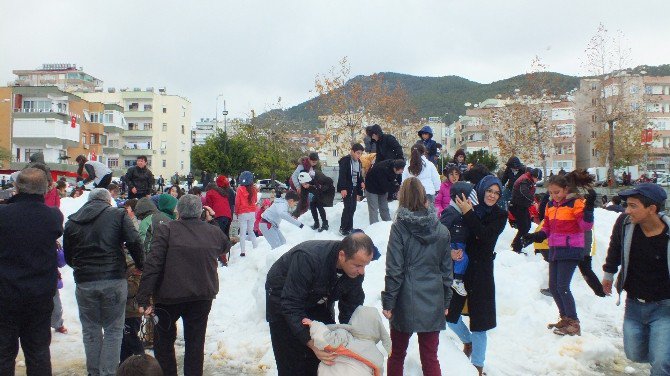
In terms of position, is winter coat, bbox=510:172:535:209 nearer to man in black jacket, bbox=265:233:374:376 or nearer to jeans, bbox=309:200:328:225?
jeans, bbox=309:200:328:225

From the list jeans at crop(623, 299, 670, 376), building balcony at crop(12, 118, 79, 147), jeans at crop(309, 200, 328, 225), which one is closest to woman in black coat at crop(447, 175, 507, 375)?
jeans at crop(623, 299, 670, 376)

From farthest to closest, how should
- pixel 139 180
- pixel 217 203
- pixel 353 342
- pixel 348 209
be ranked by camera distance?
1. pixel 217 203
2. pixel 139 180
3. pixel 348 209
4. pixel 353 342

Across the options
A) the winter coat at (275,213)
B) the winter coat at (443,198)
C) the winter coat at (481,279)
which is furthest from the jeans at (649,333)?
the winter coat at (275,213)

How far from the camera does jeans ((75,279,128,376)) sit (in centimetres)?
545

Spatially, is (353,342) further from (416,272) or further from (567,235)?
(567,235)

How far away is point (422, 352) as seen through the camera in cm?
520

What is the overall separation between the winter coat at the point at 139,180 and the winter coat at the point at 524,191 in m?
7.36

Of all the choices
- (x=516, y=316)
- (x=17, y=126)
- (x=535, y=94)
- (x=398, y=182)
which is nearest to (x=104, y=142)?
(x=17, y=126)

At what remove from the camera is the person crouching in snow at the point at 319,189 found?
1262 centimetres

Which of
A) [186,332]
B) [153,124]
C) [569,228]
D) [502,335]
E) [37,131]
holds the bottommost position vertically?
[502,335]

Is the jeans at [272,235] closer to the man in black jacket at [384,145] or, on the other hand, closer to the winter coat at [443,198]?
the man in black jacket at [384,145]

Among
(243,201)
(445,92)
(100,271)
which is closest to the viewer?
(100,271)

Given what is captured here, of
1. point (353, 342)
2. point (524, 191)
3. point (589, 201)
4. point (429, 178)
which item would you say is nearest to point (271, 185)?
point (524, 191)

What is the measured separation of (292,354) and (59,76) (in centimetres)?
14213
